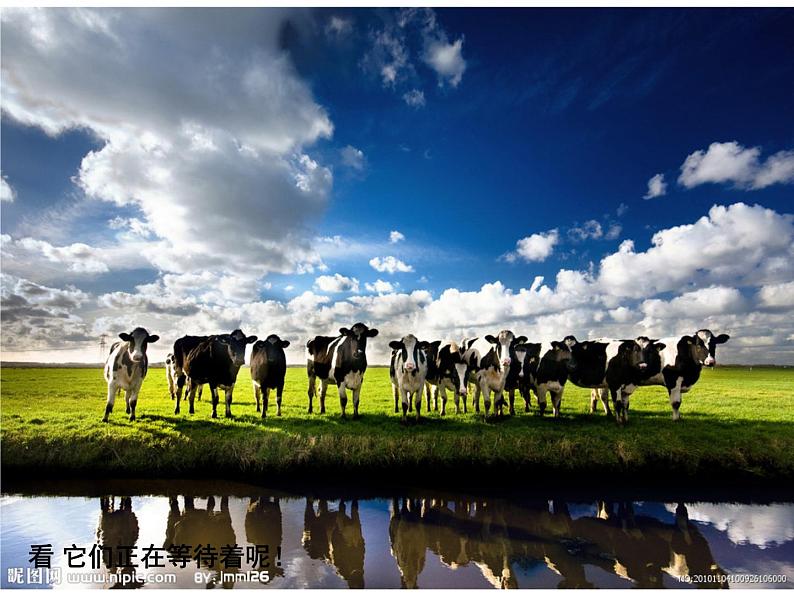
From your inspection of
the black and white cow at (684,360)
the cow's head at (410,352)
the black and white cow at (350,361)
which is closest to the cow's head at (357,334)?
the black and white cow at (350,361)

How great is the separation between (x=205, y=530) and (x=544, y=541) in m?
6.57

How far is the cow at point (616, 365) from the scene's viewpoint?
1477 centimetres

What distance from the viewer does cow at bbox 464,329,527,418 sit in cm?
1450

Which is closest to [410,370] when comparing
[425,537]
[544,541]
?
[425,537]

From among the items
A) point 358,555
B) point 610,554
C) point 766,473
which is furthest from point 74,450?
point 766,473

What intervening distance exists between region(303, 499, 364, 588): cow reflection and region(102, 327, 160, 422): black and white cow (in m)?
8.68

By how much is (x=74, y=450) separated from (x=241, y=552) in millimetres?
7252

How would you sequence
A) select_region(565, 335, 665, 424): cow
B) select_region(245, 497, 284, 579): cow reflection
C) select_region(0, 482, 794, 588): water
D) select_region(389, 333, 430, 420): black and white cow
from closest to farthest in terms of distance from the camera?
select_region(0, 482, 794, 588): water
select_region(245, 497, 284, 579): cow reflection
select_region(389, 333, 430, 420): black and white cow
select_region(565, 335, 665, 424): cow

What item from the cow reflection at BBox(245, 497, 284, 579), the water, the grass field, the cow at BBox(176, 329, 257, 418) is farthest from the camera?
the cow at BBox(176, 329, 257, 418)

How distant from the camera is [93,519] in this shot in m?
8.83

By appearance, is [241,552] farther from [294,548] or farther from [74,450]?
[74,450]

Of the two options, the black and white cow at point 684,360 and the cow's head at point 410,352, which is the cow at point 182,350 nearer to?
the cow's head at point 410,352

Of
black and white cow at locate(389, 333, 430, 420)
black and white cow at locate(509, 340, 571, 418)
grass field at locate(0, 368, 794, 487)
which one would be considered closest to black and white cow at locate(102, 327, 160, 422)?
grass field at locate(0, 368, 794, 487)

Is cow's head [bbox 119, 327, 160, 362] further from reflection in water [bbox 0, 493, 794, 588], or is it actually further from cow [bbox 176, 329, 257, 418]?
Answer: reflection in water [bbox 0, 493, 794, 588]
